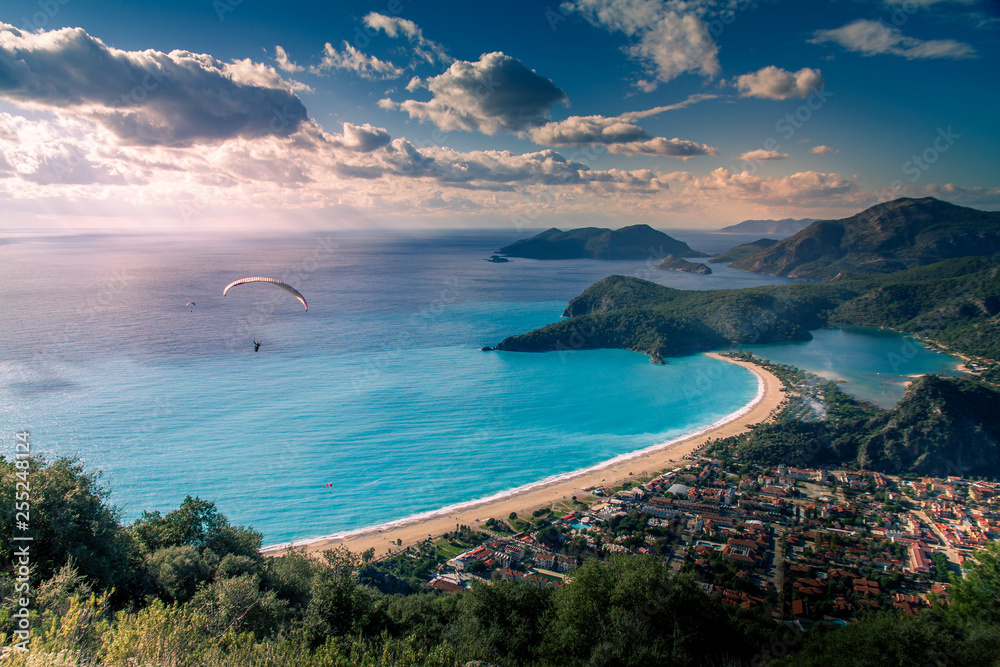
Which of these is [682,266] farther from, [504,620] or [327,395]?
[504,620]

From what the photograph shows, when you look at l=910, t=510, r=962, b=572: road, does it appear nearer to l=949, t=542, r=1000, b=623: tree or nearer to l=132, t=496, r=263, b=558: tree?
l=949, t=542, r=1000, b=623: tree

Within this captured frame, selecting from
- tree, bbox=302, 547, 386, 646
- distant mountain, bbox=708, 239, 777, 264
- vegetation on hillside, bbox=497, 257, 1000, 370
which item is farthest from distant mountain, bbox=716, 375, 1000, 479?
distant mountain, bbox=708, 239, 777, 264

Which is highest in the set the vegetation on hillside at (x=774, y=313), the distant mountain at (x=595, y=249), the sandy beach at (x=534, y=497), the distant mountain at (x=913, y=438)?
the distant mountain at (x=595, y=249)

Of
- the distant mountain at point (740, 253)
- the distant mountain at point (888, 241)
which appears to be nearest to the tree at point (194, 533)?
the distant mountain at point (888, 241)

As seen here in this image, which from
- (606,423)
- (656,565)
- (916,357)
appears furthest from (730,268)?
(656,565)

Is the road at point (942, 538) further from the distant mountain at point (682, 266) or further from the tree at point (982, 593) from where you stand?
the distant mountain at point (682, 266)
